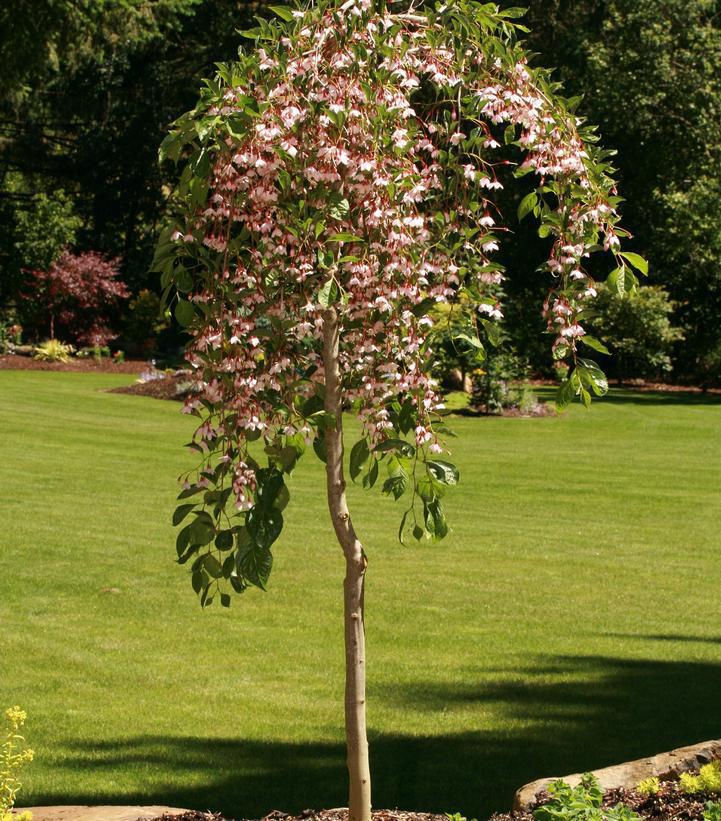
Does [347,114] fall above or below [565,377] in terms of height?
above

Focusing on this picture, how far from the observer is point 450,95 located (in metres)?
3.88

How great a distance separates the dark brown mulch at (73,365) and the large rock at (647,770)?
24.2 m

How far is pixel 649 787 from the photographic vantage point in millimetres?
3828

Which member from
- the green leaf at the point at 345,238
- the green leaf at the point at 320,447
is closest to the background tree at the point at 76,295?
the green leaf at the point at 320,447

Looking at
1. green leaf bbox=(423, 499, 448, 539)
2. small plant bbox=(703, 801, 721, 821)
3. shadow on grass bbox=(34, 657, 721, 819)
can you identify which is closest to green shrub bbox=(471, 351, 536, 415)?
shadow on grass bbox=(34, 657, 721, 819)

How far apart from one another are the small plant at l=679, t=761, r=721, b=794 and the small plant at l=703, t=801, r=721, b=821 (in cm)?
24

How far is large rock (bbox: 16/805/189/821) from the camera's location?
3746 millimetres

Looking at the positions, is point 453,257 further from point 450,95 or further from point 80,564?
point 80,564

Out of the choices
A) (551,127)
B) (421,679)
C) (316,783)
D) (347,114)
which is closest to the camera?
(347,114)

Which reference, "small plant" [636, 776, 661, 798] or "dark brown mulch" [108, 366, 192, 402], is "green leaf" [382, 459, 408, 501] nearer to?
"small plant" [636, 776, 661, 798]

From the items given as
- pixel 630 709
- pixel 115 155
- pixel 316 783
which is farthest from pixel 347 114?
pixel 115 155

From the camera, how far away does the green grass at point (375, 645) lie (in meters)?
5.25

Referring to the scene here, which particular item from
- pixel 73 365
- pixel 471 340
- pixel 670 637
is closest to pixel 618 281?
pixel 471 340

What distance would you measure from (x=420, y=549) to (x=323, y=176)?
718 cm
